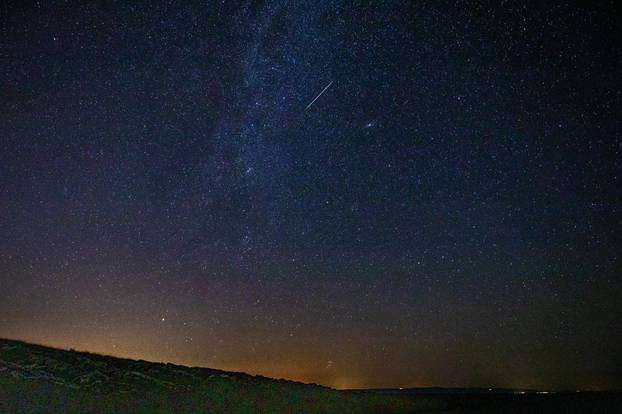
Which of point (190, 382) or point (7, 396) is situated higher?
point (190, 382)

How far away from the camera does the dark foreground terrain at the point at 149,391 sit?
13867 millimetres

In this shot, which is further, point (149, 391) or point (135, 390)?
point (149, 391)

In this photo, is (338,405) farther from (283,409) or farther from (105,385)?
(105,385)

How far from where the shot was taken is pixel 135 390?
15.8 m

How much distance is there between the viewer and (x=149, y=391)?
16016 mm

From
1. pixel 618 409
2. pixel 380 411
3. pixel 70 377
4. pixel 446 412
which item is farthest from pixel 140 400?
pixel 618 409

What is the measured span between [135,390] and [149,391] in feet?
1.51

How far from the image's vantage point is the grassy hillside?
1380 cm

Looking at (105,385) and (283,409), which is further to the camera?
(283,409)

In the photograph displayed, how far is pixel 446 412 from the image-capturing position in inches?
771

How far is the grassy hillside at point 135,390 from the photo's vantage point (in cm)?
1380

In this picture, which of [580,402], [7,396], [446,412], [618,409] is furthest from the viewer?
[580,402]

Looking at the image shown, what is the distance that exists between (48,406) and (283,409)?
7691 millimetres

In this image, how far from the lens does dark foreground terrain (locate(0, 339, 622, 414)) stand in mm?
13867
